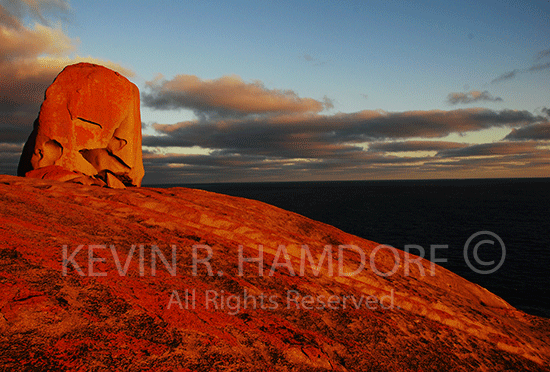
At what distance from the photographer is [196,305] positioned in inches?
338

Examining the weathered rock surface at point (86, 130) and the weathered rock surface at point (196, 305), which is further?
the weathered rock surface at point (86, 130)

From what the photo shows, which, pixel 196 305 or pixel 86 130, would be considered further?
pixel 86 130

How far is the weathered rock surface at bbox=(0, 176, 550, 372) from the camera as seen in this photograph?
6.64 meters

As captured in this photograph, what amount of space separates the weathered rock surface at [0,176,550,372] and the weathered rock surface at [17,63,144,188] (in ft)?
21.8

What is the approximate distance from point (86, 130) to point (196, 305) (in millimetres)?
19413

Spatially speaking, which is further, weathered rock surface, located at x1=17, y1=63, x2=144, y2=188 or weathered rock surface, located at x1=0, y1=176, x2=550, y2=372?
weathered rock surface, located at x1=17, y1=63, x2=144, y2=188

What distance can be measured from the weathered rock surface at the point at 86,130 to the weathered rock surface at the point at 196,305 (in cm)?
664

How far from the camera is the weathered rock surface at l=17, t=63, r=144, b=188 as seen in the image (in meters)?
20.8

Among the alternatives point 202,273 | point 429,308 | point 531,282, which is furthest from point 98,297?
point 531,282

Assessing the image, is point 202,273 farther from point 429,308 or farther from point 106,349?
point 429,308

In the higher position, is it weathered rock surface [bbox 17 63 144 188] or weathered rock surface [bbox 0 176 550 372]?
weathered rock surface [bbox 17 63 144 188]

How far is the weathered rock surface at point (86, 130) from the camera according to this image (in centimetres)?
2084

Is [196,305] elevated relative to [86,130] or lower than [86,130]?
lower

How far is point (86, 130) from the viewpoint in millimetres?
22219
